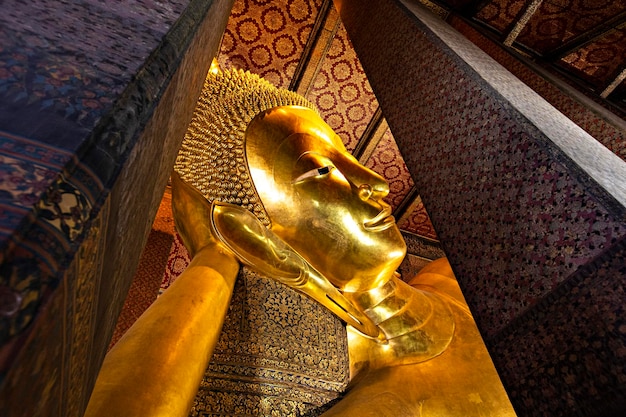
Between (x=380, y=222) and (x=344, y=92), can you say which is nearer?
(x=380, y=222)

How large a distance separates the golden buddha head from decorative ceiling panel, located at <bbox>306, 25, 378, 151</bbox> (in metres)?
1.27

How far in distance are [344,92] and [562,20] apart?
4.58 feet

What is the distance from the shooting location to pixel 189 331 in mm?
1020

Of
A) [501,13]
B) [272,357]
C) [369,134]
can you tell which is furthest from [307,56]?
[272,357]

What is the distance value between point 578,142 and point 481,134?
0.17 meters

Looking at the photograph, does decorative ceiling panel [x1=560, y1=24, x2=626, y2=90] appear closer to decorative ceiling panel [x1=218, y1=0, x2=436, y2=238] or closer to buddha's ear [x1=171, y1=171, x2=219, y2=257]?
decorative ceiling panel [x1=218, y1=0, x2=436, y2=238]

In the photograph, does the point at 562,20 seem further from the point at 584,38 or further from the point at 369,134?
the point at 369,134

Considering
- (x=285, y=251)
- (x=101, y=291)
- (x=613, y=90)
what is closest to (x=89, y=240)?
(x=101, y=291)

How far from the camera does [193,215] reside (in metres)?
1.41

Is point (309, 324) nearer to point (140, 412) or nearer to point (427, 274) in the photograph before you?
point (140, 412)

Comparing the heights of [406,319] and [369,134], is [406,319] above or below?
above

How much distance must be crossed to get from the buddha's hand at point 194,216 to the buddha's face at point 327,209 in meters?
0.22

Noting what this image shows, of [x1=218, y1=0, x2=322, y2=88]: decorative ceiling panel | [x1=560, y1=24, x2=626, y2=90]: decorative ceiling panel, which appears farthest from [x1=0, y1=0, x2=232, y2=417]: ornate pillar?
[x1=560, y1=24, x2=626, y2=90]: decorative ceiling panel

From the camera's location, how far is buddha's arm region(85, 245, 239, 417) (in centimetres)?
81
